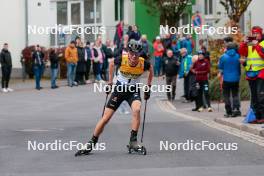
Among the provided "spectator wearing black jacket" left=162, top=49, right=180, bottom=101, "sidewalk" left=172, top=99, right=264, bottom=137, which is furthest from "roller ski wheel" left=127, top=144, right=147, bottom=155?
"spectator wearing black jacket" left=162, top=49, right=180, bottom=101

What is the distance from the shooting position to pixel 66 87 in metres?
36.0

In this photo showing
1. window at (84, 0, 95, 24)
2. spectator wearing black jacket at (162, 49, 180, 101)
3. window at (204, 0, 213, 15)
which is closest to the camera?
spectator wearing black jacket at (162, 49, 180, 101)

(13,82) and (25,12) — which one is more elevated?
(25,12)

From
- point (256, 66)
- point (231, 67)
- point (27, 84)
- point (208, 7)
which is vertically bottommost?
point (27, 84)

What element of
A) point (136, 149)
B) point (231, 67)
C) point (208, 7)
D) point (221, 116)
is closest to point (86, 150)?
point (136, 149)

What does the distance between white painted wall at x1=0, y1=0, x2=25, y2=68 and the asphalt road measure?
1702 cm

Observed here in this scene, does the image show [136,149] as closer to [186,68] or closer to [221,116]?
[221,116]

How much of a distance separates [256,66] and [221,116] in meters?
3.97

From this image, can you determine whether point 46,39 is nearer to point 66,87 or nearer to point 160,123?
point 66,87

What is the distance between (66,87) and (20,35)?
886 centimetres

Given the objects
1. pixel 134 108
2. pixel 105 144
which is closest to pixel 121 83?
pixel 134 108

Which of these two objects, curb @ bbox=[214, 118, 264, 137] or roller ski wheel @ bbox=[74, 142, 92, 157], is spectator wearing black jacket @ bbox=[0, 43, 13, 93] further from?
roller ski wheel @ bbox=[74, 142, 92, 157]

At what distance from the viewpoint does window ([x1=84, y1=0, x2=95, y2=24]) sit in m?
44.8

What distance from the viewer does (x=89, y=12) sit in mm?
44844
